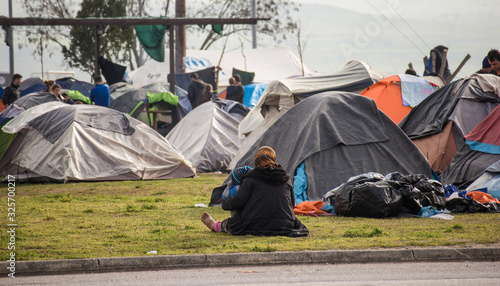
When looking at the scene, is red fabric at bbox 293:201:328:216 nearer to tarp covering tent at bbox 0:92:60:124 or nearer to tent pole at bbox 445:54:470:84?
tarp covering tent at bbox 0:92:60:124

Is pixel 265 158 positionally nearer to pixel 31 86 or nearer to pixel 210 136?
pixel 210 136

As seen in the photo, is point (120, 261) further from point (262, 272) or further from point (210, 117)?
point (210, 117)

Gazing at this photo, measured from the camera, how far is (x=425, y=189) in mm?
9398

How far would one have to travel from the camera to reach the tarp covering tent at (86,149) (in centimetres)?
1416

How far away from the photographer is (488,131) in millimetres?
11445

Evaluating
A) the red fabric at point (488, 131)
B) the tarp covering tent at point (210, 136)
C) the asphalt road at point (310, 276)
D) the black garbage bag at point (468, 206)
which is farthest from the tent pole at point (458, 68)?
the asphalt road at point (310, 276)

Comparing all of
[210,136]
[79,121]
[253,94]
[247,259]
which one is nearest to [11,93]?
[79,121]

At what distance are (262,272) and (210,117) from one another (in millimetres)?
11726

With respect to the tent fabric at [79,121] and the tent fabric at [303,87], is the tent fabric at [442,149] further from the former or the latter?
the tent fabric at [79,121]

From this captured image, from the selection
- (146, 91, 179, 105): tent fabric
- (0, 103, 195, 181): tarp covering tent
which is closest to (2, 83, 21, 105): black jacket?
(146, 91, 179, 105): tent fabric

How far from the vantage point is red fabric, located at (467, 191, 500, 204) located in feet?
31.1

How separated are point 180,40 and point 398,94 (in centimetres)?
1132

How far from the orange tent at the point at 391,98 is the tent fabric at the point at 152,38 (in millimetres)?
8998

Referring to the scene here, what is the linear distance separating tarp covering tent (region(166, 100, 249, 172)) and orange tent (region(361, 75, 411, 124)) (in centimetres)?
408
